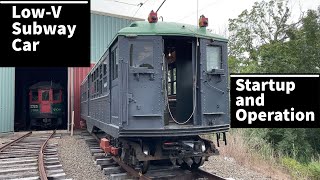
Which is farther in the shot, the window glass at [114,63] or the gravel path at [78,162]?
the gravel path at [78,162]

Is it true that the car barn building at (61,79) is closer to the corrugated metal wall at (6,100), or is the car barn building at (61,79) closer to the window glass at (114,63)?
the corrugated metal wall at (6,100)

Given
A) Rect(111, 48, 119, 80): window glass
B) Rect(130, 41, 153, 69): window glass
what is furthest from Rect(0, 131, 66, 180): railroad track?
Rect(130, 41, 153, 69): window glass

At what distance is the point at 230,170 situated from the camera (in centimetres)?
847

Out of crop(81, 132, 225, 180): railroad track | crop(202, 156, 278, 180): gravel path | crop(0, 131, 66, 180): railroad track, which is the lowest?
crop(202, 156, 278, 180): gravel path

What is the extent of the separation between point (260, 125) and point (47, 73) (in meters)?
23.7

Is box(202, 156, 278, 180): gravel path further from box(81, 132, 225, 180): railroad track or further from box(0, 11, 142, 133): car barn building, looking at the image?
box(0, 11, 142, 133): car barn building

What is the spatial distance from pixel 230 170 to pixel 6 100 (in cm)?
1498

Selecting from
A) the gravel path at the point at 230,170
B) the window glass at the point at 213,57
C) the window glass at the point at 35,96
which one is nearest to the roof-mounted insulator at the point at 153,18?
the window glass at the point at 213,57

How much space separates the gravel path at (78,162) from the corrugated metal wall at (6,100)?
23.7 ft

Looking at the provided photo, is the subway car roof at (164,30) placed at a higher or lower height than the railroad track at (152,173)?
higher

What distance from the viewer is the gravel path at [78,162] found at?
25.5 feet

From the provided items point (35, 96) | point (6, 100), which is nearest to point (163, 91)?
point (6, 100)

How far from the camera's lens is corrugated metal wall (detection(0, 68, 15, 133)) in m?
18.8

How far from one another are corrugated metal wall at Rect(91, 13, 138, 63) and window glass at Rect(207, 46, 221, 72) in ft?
51.4
